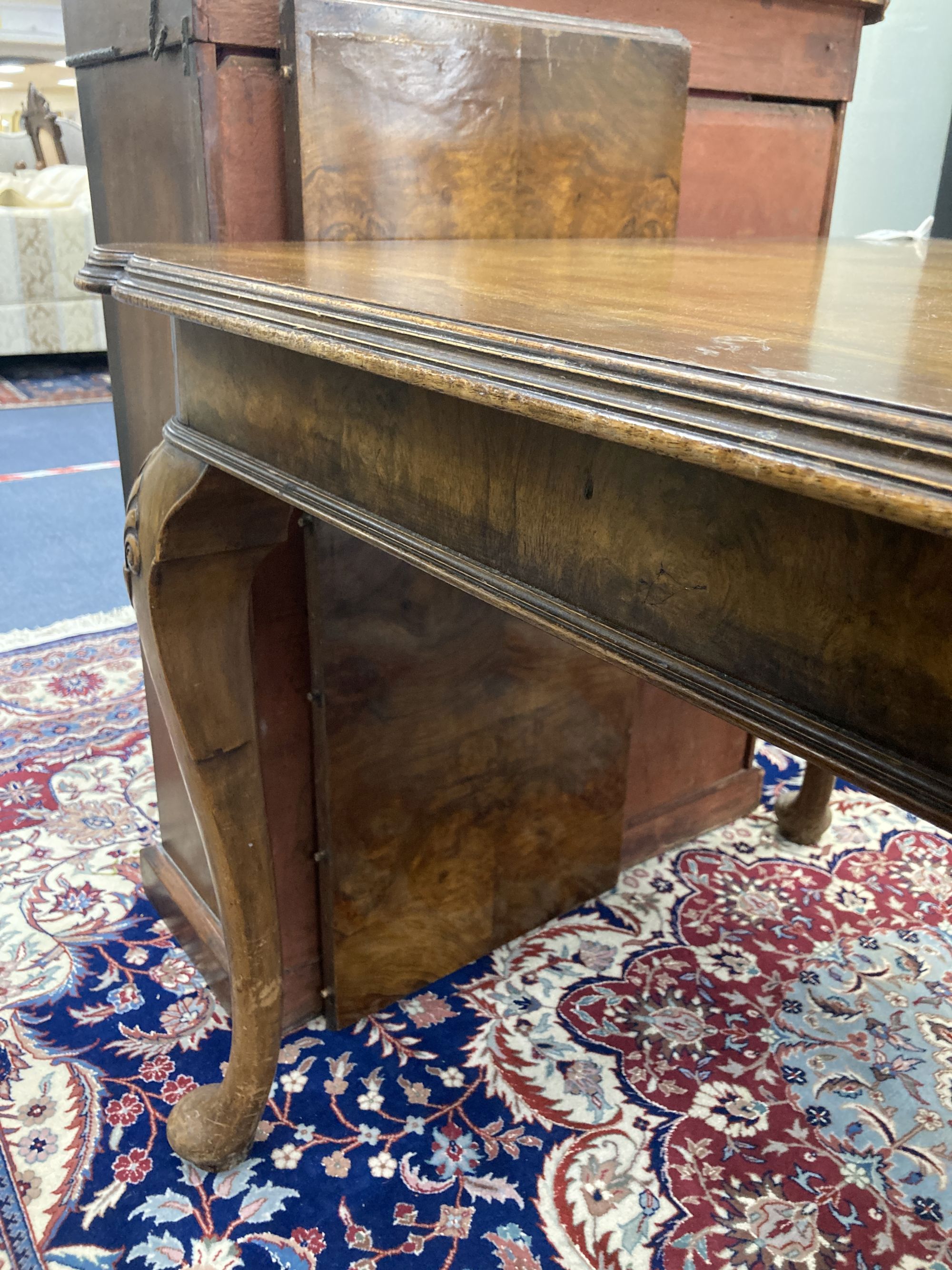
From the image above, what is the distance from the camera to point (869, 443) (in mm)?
277

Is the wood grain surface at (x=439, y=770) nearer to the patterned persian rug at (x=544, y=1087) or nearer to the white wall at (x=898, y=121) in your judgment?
the patterned persian rug at (x=544, y=1087)

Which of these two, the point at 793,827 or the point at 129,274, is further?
the point at 793,827

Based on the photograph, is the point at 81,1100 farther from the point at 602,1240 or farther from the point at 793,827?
the point at 793,827

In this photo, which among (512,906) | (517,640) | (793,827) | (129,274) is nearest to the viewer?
(129,274)

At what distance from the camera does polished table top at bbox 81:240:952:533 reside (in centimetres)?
28

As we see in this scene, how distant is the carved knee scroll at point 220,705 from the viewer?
0.76 meters

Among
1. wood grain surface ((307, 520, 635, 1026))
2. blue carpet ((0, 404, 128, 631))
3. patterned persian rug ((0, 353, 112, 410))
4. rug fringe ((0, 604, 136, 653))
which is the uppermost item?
wood grain surface ((307, 520, 635, 1026))

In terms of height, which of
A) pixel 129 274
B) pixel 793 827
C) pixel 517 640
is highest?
pixel 129 274

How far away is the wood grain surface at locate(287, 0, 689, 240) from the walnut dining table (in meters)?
0.20

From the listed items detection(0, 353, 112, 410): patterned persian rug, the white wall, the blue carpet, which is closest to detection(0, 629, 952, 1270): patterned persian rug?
the blue carpet

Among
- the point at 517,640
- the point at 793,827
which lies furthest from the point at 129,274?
the point at 793,827

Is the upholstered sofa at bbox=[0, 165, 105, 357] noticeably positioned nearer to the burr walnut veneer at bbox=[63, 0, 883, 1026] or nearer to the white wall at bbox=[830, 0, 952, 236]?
the white wall at bbox=[830, 0, 952, 236]

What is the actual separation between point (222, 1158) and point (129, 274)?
770 mm

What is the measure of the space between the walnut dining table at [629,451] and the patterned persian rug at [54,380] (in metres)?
3.76
